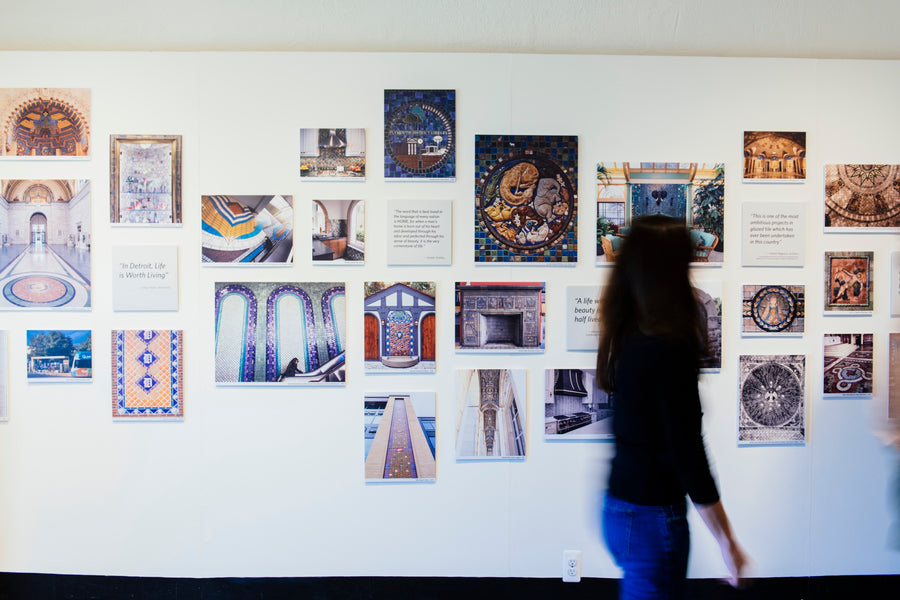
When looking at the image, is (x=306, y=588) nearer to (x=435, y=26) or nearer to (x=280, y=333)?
(x=280, y=333)

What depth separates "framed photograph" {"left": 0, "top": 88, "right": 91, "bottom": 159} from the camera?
237 centimetres

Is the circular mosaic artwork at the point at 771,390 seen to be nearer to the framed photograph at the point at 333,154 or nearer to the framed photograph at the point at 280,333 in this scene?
the framed photograph at the point at 280,333

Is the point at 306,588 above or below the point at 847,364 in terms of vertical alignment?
below

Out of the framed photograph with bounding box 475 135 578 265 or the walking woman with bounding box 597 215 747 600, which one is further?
the framed photograph with bounding box 475 135 578 265

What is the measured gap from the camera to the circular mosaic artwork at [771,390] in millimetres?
2441

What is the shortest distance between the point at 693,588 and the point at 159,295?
2.81 meters

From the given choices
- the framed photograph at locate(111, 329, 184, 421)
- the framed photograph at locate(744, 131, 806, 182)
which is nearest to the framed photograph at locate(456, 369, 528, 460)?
the framed photograph at locate(111, 329, 184, 421)

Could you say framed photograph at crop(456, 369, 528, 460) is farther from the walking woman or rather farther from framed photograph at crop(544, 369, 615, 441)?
the walking woman

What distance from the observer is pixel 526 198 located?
2389 mm

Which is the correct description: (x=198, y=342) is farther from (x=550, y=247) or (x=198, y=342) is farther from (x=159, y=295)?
(x=550, y=247)

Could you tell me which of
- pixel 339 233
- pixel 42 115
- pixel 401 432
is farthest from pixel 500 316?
pixel 42 115

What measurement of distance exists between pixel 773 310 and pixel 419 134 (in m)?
1.80

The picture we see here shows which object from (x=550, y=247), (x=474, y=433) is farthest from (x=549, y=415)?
(x=550, y=247)

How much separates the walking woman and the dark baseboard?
1270mm
